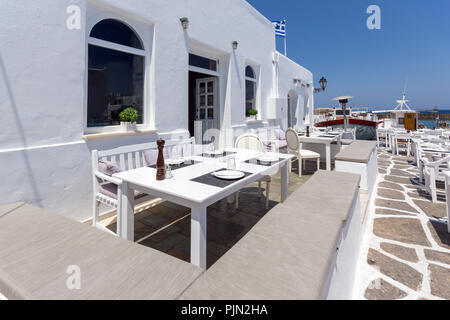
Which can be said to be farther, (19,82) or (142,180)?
(19,82)

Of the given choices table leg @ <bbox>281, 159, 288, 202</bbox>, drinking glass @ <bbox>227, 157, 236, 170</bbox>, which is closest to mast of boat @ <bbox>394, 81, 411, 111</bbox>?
table leg @ <bbox>281, 159, 288, 202</bbox>

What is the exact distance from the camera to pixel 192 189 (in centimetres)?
159

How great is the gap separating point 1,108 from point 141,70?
1.85m

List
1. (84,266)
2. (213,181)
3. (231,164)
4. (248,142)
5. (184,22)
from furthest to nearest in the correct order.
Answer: (184,22), (248,142), (231,164), (213,181), (84,266)

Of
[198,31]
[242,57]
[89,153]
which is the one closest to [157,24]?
[198,31]

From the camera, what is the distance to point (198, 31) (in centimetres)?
435

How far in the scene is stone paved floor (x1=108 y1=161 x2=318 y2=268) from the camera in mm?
2070

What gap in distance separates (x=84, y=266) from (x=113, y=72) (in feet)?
9.46

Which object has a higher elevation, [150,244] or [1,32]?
[1,32]

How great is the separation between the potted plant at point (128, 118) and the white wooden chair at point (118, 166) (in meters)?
0.29

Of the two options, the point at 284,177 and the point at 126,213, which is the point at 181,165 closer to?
the point at 126,213

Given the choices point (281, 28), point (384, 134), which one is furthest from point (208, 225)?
point (384, 134)

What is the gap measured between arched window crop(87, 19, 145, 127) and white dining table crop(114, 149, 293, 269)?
1418 millimetres

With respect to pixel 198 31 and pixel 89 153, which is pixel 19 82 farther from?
pixel 198 31
